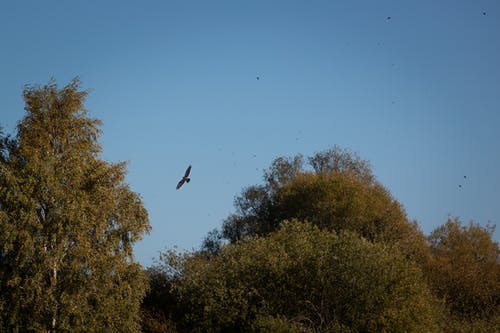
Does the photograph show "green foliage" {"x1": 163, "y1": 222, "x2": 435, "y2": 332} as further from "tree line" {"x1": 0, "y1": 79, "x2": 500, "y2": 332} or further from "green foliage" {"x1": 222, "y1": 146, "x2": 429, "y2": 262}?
"green foliage" {"x1": 222, "y1": 146, "x2": 429, "y2": 262}

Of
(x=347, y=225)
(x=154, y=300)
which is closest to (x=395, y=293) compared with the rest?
(x=347, y=225)

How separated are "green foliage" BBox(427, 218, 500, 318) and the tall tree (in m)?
20.7

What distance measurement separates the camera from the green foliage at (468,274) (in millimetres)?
47594

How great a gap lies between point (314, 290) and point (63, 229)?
1350 cm

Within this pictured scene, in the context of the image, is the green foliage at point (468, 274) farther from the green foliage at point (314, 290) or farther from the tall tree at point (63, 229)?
the tall tree at point (63, 229)

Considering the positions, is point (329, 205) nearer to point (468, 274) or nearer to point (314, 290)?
point (468, 274)

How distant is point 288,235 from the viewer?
38.8 meters


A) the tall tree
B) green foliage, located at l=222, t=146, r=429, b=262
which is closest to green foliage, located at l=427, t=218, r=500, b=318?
green foliage, located at l=222, t=146, r=429, b=262

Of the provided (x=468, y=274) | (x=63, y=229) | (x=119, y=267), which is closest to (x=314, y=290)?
(x=119, y=267)

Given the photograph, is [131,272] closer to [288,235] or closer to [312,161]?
[288,235]

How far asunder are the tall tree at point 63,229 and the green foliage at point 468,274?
20718 millimetres

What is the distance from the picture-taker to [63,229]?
3653 cm

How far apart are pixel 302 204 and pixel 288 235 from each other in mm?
22205

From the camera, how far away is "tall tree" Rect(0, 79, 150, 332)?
35656 millimetres
